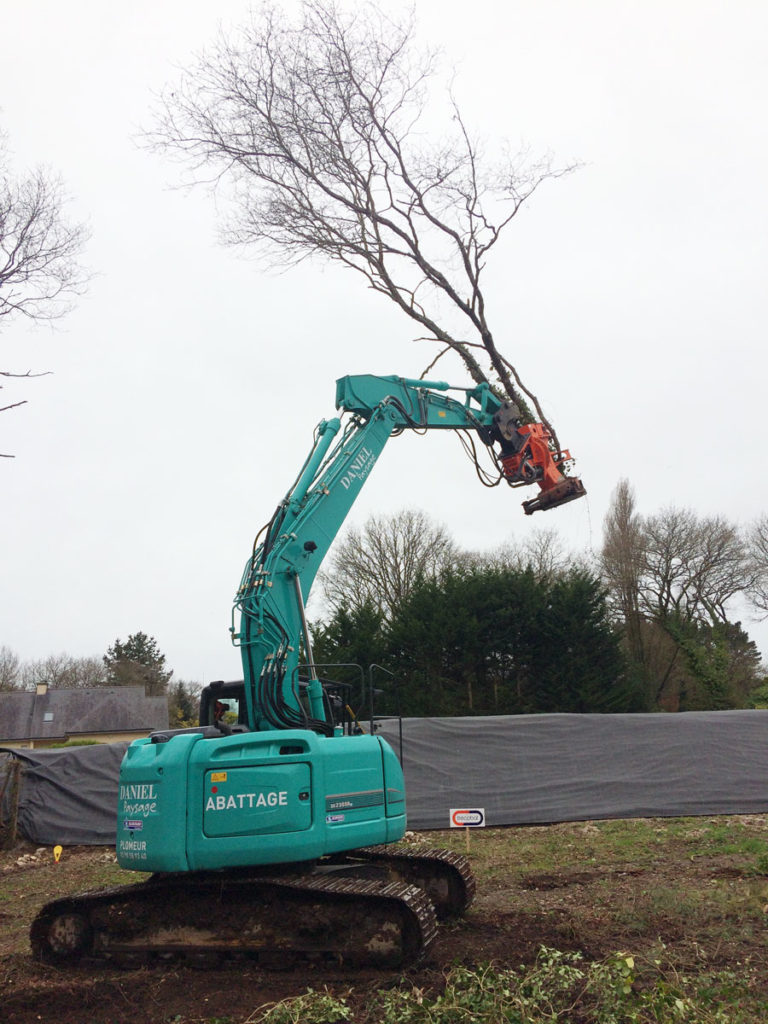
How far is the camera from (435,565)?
3391cm

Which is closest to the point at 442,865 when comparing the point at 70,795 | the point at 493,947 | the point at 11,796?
the point at 493,947

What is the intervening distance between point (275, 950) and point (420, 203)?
9326mm

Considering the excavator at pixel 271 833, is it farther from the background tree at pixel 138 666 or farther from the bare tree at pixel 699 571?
the background tree at pixel 138 666

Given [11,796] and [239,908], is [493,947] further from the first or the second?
[11,796]

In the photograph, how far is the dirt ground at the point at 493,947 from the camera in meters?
5.12

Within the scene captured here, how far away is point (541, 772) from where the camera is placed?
42.2ft

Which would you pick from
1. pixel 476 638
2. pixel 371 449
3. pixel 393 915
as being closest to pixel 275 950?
pixel 393 915

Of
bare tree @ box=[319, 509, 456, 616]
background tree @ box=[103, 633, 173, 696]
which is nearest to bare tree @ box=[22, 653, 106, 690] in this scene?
background tree @ box=[103, 633, 173, 696]

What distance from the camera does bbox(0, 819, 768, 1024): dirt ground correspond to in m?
5.12

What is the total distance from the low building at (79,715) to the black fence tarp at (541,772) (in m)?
28.2

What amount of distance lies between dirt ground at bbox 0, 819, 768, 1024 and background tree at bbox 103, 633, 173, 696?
48.5 meters

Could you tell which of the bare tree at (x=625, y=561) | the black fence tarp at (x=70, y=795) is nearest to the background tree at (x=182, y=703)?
the bare tree at (x=625, y=561)

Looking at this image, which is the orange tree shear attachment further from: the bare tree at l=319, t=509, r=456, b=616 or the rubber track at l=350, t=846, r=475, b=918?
the bare tree at l=319, t=509, r=456, b=616

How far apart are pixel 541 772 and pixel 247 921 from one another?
25.3 feet
